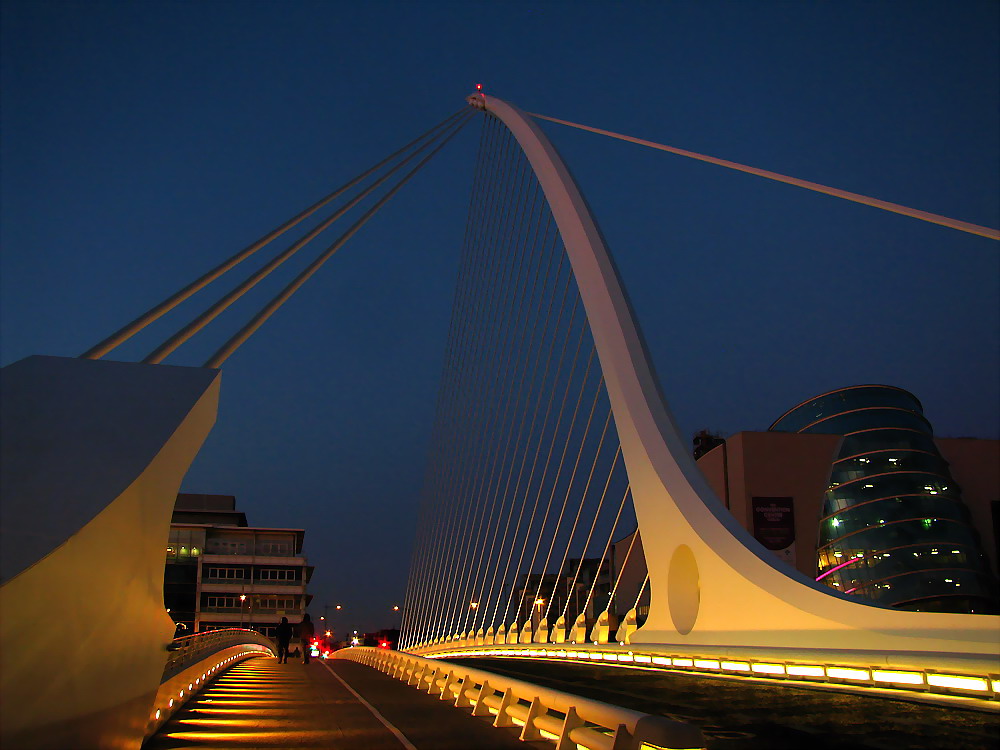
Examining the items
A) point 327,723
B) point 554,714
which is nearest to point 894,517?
point 554,714

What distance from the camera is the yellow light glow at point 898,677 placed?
5.54m

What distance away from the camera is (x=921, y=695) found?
17.3 ft

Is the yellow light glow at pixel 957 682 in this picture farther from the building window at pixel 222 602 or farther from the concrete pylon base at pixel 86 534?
the building window at pixel 222 602

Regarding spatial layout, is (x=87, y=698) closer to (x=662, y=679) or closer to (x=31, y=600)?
(x=31, y=600)

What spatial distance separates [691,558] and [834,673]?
22.0 feet

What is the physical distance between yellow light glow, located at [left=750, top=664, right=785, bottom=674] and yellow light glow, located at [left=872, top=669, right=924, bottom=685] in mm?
1735

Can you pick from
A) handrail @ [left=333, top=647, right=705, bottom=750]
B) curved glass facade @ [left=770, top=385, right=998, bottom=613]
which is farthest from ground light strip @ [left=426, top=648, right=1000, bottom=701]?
curved glass facade @ [left=770, top=385, right=998, bottom=613]

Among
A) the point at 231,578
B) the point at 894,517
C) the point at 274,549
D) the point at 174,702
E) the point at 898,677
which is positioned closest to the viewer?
the point at 898,677

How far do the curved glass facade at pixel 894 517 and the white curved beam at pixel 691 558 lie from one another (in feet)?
94.3

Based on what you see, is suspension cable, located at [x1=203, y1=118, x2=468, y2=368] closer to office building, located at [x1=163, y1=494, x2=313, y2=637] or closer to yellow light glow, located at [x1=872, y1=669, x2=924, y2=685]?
yellow light glow, located at [x1=872, y1=669, x2=924, y2=685]

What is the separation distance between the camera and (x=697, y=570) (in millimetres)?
12992

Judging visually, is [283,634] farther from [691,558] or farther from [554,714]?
[554,714]

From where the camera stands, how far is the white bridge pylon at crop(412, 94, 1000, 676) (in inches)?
291

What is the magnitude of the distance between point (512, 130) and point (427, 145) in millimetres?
4726
